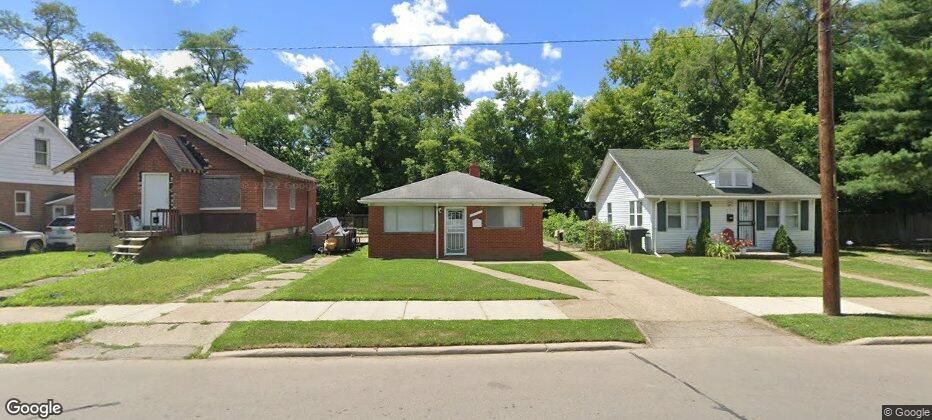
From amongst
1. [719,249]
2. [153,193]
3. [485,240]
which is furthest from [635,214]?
[153,193]

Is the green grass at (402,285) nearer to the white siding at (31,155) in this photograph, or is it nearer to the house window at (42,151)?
the white siding at (31,155)

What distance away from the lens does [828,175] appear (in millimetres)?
9359

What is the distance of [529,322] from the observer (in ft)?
28.5

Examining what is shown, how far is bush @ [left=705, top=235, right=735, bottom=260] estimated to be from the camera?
20250 mm

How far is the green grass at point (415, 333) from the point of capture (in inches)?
291

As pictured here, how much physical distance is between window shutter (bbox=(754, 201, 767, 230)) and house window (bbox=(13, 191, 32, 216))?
35609 mm

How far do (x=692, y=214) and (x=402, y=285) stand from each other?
50.9 feet

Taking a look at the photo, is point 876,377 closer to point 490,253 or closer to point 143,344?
point 143,344

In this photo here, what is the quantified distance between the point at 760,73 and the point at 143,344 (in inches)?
1621

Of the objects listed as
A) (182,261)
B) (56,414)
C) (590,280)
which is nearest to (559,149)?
(590,280)

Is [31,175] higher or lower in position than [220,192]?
higher

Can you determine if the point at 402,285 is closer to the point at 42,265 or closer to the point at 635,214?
the point at 42,265

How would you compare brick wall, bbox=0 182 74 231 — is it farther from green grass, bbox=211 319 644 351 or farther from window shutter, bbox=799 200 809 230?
window shutter, bbox=799 200 809 230

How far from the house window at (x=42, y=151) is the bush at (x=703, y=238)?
110ft
